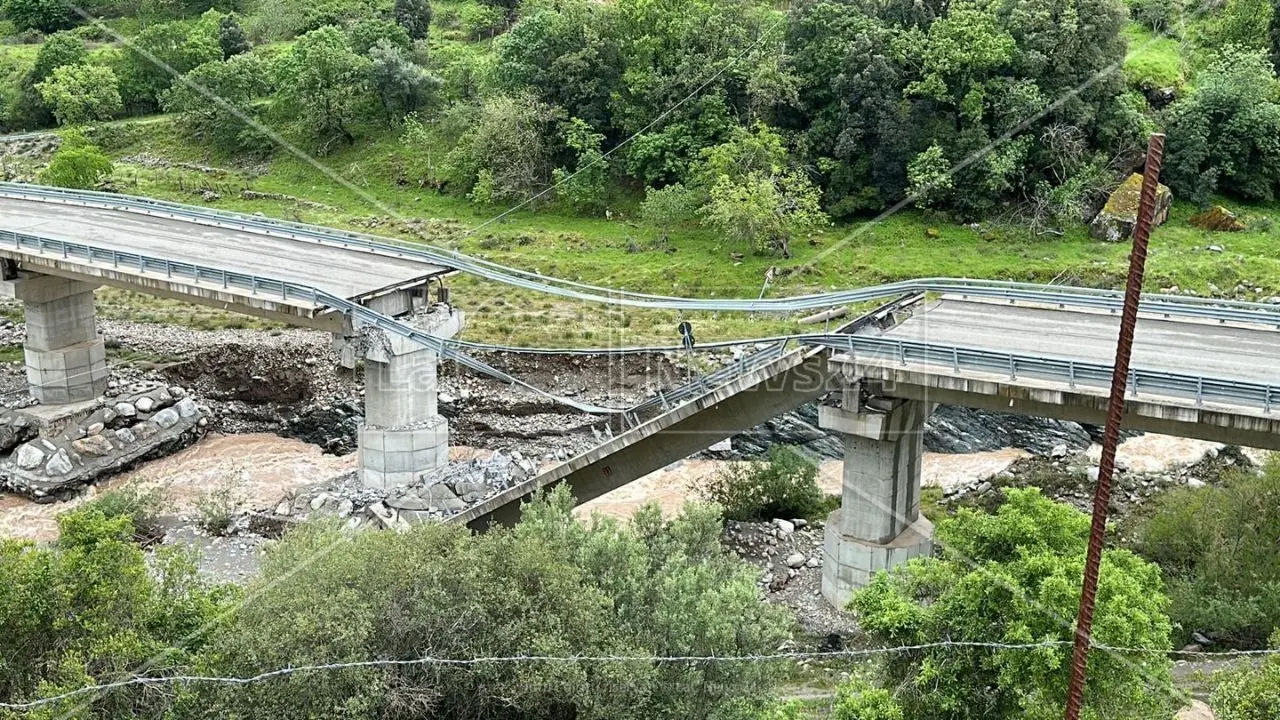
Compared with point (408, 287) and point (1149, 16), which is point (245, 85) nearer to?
point (408, 287)

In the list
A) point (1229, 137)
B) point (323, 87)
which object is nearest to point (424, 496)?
point (1229, 137)

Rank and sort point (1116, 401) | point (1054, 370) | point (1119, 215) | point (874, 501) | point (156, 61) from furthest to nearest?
point (156, 61) < point (1119, 215) < point (874, 501) < point (1054, 370) < point (1116, 401)

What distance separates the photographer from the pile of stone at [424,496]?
108 ft

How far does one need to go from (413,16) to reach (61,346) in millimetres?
47214

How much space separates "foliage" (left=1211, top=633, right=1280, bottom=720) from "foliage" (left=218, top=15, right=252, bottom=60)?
79874mm

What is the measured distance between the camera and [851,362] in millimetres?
27609

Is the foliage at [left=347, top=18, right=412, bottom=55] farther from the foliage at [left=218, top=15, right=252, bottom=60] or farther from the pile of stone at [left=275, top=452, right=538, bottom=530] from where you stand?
the pile of stone at [left=275, top=452, right=538, bottom=530]

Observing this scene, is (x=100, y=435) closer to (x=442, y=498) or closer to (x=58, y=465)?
(x=58, y=465)

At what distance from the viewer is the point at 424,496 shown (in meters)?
33.2

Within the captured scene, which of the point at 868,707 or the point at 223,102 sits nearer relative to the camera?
the point at 868,707

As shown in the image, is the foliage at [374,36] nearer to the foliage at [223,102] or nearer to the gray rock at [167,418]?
the foliage at [223,102]

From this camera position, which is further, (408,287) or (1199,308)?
(408,287)

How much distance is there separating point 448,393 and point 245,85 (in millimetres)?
40754

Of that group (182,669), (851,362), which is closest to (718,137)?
(851,362)
